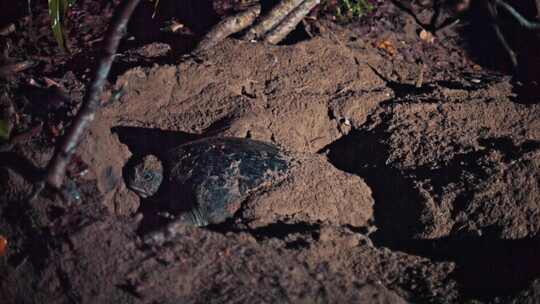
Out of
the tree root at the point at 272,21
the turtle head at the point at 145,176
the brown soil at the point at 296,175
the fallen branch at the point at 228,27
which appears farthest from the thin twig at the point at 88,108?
the tree root at the point at 272,21

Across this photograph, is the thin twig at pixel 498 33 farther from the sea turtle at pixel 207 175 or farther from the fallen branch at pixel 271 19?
the sea turtle at pixel 207 175

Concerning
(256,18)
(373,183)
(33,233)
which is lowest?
(373,183)

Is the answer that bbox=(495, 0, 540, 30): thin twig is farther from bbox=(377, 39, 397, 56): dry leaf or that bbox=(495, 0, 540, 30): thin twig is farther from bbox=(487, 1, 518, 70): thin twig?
bbox=(377, 39, 397, 56): dry leaf

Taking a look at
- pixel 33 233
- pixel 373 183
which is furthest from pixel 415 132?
pixel 33 233

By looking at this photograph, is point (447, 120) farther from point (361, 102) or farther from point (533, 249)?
point (533, 249)

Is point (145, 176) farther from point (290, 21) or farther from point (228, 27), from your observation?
point (290, 21)
